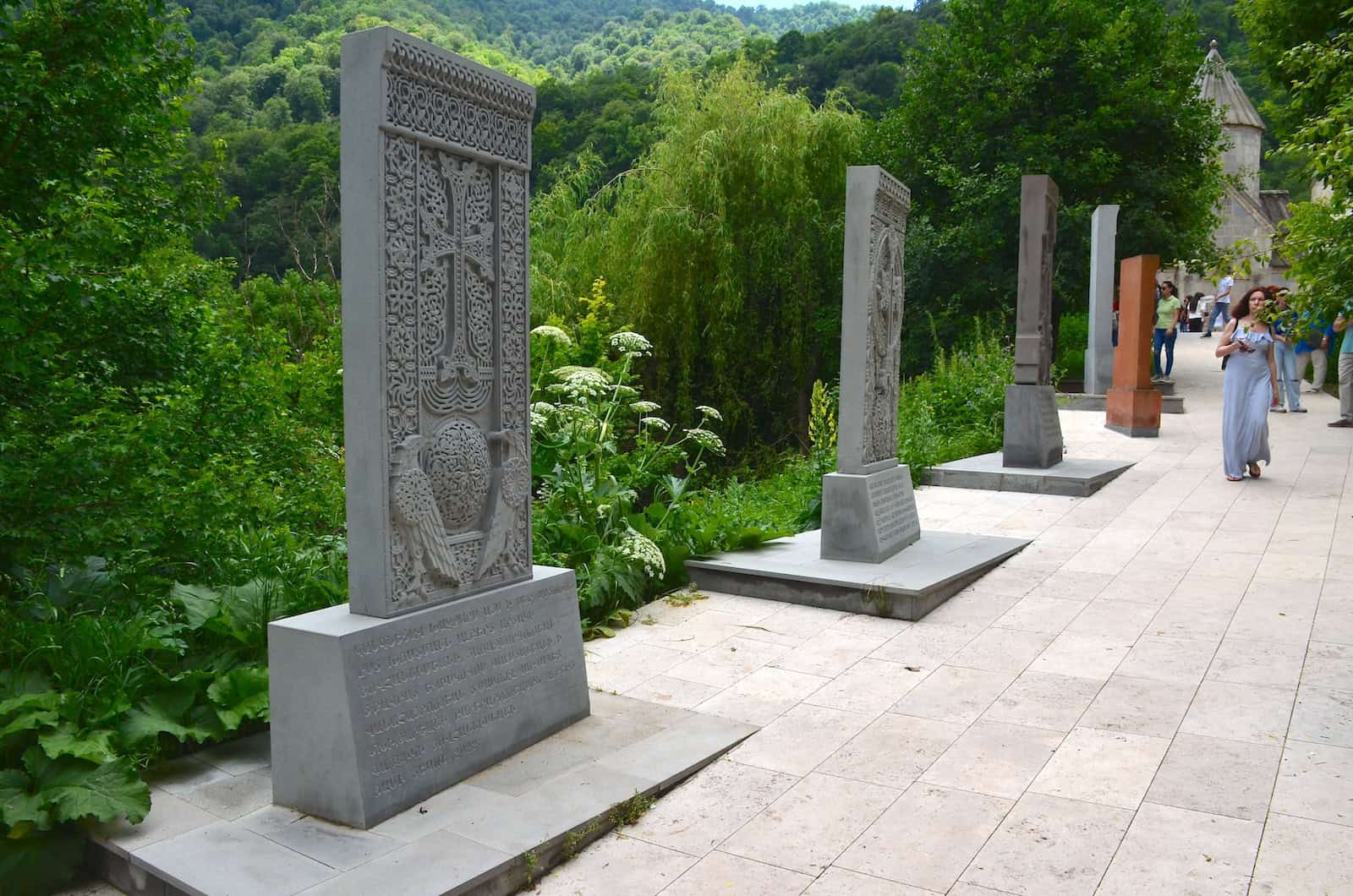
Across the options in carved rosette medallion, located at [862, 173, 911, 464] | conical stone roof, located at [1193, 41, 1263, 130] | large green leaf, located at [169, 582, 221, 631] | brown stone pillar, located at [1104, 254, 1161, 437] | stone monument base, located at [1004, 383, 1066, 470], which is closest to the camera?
large green leaf, located at [169, 582, 221, 631]

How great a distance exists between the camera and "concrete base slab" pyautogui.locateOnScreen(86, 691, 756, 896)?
2932 millimetres

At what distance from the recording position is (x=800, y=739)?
4.20 meters

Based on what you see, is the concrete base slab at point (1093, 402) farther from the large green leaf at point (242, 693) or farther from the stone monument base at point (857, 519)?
the large green leaf at point (242, 693)

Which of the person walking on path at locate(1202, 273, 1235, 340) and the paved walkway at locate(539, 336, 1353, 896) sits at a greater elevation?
the person walking on path at locate(1202, 273, 1235, 340)

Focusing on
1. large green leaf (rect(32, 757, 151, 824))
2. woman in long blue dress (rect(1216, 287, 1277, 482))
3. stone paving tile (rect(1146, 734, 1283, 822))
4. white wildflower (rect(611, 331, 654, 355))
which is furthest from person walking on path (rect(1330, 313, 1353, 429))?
large green leaf (rect(32, 757, 151, 824))

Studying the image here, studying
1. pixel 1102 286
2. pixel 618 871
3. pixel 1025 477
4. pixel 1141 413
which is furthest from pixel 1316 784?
pixel 1102 286

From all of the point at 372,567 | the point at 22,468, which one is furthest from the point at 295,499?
the point at 372,567

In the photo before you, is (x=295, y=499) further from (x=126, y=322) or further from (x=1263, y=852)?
(x=1263, y=852)

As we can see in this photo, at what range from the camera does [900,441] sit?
11.4 m

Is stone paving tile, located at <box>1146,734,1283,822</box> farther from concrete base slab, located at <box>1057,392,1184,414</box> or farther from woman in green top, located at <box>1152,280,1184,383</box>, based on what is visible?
woman in green top, located at <box>1152,280,1184,383</box>

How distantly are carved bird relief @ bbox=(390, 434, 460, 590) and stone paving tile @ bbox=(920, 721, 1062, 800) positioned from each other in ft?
6.37

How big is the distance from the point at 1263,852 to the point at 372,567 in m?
2.99

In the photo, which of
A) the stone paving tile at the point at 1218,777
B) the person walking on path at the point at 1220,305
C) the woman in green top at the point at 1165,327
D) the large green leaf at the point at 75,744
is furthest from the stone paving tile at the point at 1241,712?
the person walking on path at the point at 1220,305

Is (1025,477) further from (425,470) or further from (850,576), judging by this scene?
(425,470)
